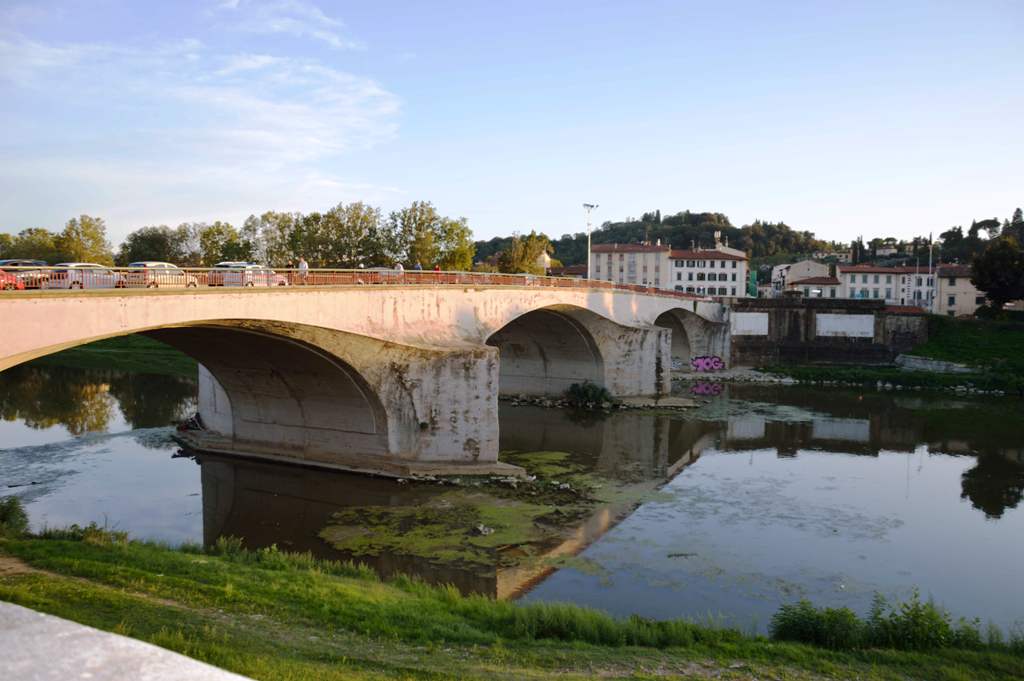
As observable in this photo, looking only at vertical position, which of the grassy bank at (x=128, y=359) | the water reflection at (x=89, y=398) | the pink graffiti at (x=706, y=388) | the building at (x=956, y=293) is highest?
the building at (x=956, y=293)

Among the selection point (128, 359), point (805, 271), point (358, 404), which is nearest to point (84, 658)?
point (358, 404)

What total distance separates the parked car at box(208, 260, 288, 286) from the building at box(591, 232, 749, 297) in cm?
5944

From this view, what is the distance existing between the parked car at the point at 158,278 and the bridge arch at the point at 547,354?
22772 mm

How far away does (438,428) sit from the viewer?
23531mm

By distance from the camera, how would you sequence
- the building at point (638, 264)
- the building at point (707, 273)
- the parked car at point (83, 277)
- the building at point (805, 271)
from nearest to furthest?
1. the parked car at point (83, 277)
2. the building at point (638, 264)
3. the building at point (707, 273)
4. the building at point (805, 271)

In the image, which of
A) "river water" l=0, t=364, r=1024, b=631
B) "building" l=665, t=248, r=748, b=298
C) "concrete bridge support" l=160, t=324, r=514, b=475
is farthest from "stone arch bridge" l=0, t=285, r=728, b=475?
"building" l=665, t=248, r=748, b=298

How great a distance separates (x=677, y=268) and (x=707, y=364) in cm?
2467

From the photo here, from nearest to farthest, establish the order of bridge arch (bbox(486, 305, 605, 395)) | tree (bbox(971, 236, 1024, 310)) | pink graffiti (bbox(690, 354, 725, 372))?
bridge arch (bbox(486, 305, 605, 395)) < tree (bbox(971, 236, 1024, 310)) < pink graffiti (bbox(690, 354, 725, 372))

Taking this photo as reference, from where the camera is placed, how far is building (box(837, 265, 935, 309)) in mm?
70500

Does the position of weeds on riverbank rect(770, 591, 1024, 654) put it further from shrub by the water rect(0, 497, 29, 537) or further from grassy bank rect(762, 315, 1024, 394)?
grassy bank rect(762, 315, 1024, 394)

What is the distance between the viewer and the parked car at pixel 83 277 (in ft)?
46.4

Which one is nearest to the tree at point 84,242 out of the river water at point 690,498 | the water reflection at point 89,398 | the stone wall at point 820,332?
the water reflection at point 89,398

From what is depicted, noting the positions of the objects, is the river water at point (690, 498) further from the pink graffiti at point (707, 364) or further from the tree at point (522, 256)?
the tree at point (522, 256)

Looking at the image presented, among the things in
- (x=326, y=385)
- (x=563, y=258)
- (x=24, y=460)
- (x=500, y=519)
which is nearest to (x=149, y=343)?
(x=24, y=460)
